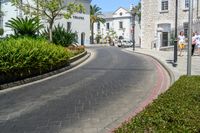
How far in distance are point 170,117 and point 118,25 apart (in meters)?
87.4

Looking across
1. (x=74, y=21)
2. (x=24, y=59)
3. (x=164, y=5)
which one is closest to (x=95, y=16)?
(x=74, y=21)

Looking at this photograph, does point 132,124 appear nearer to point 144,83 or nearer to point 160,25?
point 144,83

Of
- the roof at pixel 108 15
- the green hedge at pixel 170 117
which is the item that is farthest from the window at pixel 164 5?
the roof at pixel 108 15

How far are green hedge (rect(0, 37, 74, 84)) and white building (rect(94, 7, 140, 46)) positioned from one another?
7124cm

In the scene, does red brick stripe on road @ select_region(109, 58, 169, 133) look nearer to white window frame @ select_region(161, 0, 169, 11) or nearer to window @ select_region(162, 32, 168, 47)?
window @ select_region(162, 32, 168, 47)

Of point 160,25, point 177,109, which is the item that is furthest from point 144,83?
point 160,25

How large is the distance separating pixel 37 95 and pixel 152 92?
3574mm

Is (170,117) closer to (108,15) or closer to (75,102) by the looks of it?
(75,102)

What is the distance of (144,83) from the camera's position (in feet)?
47.6

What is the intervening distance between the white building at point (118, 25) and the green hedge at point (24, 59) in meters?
71.2

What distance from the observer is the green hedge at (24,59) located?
14.5 metres

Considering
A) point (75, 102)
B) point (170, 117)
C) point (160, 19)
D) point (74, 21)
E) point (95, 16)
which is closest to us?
point (170, 117)

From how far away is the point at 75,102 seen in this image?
35.8ft

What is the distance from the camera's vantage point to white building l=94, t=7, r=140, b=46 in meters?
91.1
